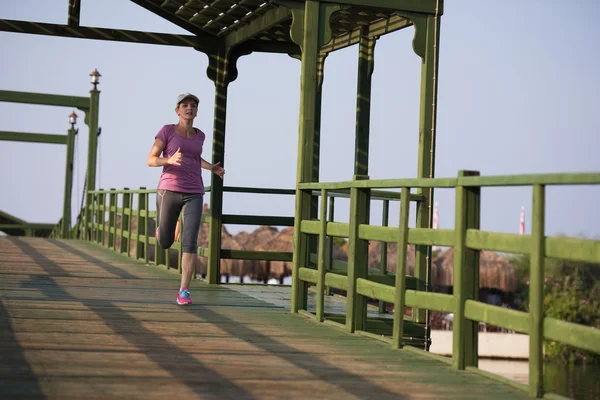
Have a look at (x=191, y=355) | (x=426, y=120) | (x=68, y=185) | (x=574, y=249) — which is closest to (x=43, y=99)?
(x=68, y=185)

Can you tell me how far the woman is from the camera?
27.8 feet

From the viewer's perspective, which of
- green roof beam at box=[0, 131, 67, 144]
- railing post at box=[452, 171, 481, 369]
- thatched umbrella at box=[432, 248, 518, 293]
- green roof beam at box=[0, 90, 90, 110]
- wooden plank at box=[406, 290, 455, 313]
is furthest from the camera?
thatched umbrella at box=[432, 248, 518, 293]

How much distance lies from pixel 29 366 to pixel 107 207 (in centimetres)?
1668

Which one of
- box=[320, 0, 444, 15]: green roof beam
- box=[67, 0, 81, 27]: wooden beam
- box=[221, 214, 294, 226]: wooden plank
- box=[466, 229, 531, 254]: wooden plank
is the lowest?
box=[466, 229, 531, 254]: wooden plank

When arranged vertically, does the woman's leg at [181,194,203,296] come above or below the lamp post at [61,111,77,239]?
below

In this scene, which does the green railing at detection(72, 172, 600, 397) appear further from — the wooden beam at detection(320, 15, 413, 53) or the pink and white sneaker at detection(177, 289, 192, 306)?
the wooden beam at detection(320, 15, 413, 53)

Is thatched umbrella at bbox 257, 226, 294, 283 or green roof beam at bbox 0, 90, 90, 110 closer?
green roof beam at bbox 0, 90, 90, 110

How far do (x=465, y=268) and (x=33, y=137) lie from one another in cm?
2792

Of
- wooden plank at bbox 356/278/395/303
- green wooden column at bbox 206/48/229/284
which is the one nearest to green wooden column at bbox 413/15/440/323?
wooden plank at bbox 356/278/395/303

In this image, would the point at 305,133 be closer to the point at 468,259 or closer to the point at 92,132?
the point at 468,259

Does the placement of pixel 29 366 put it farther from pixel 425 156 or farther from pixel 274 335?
pixel 425 156

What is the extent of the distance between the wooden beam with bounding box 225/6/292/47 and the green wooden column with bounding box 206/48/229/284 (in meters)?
0.29

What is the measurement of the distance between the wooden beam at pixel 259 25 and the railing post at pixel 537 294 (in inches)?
225

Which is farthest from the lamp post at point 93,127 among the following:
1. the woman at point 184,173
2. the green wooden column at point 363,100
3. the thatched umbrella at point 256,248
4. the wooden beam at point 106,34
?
the woman at point 184,173
